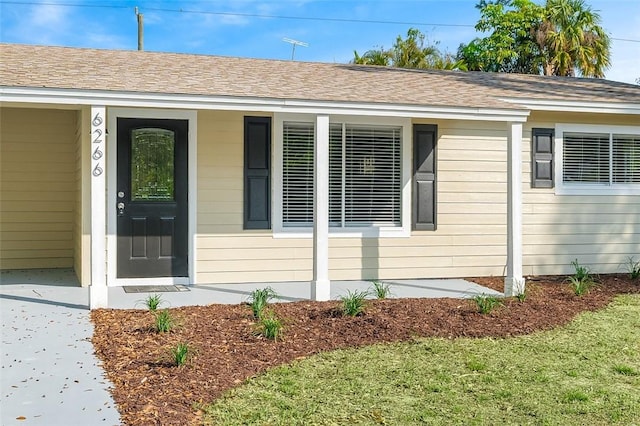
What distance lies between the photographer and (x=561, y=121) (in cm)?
946

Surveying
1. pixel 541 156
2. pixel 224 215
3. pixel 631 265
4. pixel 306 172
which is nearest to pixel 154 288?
pixel 224 215

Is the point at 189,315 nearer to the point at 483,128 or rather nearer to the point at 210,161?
the point at 210,161

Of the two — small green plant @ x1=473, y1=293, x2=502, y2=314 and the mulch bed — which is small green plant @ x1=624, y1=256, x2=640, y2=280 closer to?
the mulch bed

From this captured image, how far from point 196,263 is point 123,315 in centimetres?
205

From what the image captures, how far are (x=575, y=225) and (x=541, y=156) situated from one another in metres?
1.17

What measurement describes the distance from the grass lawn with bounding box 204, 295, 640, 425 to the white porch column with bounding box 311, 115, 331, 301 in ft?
6.49

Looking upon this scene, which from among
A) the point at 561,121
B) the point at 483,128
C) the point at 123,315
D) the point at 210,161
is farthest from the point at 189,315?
the point at 561,121

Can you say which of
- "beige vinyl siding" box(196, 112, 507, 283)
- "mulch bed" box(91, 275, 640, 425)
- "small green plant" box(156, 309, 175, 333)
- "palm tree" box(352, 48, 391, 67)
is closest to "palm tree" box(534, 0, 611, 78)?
"palm tree" box(352, 48, 391, 67)

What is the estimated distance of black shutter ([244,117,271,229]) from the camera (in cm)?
843

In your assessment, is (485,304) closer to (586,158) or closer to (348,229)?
(348,229)

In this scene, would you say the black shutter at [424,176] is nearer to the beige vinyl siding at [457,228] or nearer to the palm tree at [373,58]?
the beige vinyl siding at [457,228]

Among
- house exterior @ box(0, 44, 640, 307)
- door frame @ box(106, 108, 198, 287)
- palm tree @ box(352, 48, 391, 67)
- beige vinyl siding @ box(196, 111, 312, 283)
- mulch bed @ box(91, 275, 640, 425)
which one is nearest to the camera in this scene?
mulch bed @ box(91, 275, 640, 425)

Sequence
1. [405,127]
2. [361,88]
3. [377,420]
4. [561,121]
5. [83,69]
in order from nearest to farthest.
Answer: [377,420] → [83,69] → [361,88] → [405,127] → [561,121]

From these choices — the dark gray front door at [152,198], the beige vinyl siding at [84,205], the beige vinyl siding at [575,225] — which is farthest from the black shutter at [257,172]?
the beige vinyl siding at [575,225]
